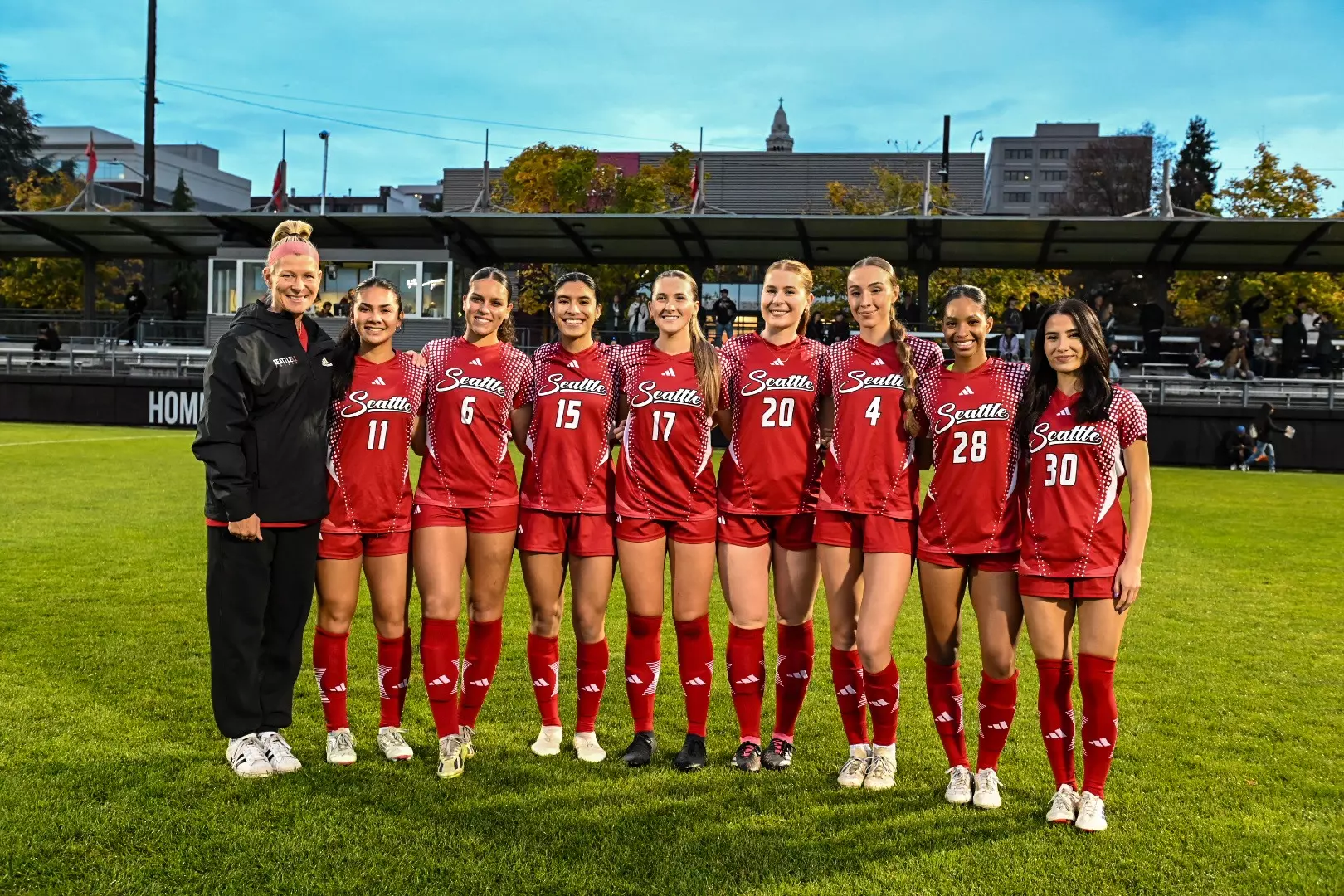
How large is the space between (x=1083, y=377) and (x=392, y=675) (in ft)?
10.5

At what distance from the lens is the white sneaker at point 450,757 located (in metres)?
4.68

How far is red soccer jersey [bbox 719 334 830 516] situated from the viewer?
4.86 m

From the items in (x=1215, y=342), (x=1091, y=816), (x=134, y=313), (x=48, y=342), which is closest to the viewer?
(x=1091, y=816)

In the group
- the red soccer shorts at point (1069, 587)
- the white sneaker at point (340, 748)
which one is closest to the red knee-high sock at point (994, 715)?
the red soccer shorts at point (1069, 587)

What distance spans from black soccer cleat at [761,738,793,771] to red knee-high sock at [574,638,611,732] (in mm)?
793

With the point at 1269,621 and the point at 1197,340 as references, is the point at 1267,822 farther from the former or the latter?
the point at 1197,340

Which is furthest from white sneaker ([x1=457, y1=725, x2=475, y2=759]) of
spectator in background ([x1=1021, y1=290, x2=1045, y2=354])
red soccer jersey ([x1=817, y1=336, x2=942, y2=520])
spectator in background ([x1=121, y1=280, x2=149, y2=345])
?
spectator in background ([x1=121, y1=280, x2=149, y2=345])

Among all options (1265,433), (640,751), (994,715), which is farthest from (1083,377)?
(1265,433)

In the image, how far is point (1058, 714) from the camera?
4.32 metres

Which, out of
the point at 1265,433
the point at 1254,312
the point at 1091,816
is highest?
the point at 1254,312

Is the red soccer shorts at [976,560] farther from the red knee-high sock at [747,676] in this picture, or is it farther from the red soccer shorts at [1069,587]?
the red knee-high sock at [747,676]

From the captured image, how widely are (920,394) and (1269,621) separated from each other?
5.06m

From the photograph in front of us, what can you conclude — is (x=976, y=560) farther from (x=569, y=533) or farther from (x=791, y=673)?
(x=569, y=533)

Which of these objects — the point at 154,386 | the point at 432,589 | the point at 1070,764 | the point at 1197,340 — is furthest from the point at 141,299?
the point at 1070,764
